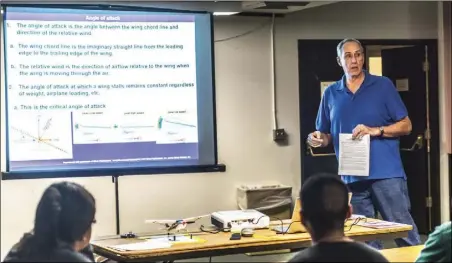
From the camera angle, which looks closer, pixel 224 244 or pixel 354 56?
pixel 224 244

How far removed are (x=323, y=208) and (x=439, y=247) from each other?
438 millimetres

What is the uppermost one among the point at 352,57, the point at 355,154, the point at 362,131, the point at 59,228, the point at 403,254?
the point at 352,57

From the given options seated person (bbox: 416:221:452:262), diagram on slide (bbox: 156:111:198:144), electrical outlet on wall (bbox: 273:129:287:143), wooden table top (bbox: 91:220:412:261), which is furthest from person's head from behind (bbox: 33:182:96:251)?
electrical outlet on wall (bbox: 273:129:287:143)

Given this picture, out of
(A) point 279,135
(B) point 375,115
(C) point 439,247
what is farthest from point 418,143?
(C) point 439,247

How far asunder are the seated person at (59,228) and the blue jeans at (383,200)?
1826 mm

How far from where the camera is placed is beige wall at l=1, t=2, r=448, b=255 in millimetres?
5445

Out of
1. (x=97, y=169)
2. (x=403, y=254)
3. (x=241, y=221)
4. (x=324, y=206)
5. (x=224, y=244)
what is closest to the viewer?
(x=324, y=206)

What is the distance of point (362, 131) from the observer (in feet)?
11.4

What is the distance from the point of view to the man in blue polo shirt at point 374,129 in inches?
137

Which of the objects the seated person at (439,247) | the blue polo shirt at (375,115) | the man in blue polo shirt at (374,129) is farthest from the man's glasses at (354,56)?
the seated person at (439,247)

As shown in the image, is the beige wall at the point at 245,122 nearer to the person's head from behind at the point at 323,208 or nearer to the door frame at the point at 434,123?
the door frame at the point at 434,123

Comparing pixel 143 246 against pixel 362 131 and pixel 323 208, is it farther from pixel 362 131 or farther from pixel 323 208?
pixel 362 131

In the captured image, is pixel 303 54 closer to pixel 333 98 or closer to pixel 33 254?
pixel 333 98

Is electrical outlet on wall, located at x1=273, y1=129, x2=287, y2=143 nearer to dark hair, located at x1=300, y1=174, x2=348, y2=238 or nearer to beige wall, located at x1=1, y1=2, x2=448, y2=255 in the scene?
beige wall, located at x1=1, y1=2, x2=448, y2=255
